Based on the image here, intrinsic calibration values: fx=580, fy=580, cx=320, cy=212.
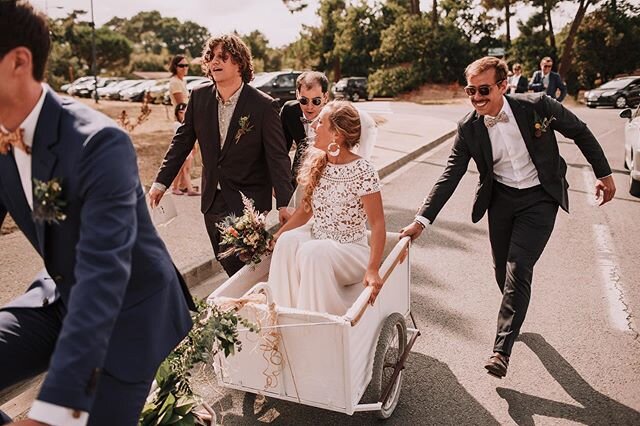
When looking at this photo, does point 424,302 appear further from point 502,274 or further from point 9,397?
point 9,397

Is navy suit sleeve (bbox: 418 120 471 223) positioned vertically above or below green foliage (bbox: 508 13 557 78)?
below

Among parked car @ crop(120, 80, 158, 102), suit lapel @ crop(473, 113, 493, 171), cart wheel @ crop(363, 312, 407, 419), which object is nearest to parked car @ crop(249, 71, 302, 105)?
parked car @ crop(120, 80, 158, 102)

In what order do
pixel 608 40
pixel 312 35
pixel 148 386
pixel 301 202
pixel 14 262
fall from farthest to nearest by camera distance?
1. pixel 312 35
2. pixel 608 40
3. pixel 14 262
4. pixel 301 202
5. pixel 148 386

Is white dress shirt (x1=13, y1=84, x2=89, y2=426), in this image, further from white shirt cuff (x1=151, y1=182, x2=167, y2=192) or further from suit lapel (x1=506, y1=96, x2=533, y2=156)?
suit lapel (x1=506, y1=96, x2=533, y2=156)

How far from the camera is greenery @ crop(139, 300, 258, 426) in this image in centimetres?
262

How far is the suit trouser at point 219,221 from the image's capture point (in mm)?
4477

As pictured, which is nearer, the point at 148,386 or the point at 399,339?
the point at 148,386

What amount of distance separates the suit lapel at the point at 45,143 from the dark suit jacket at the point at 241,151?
2586 millimetres

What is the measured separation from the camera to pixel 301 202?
4102 millimetres

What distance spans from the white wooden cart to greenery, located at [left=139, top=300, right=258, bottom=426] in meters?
0.30

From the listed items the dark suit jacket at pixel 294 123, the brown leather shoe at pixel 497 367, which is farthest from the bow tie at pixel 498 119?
the dark suit jacket at pixel 294 123

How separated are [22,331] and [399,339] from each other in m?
2.29

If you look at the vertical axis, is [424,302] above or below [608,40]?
below

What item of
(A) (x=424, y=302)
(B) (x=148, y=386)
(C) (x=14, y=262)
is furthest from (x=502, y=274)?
(C) (x=14, y=262)
